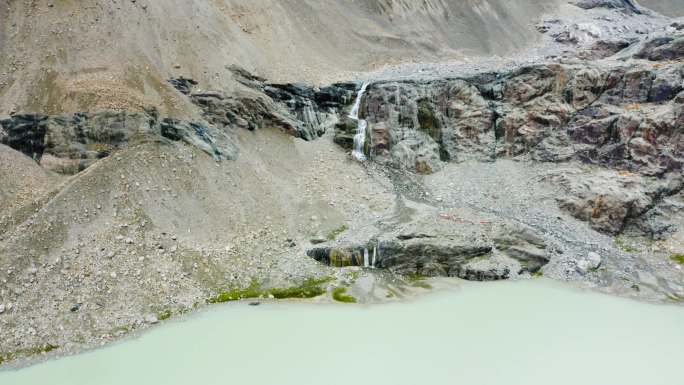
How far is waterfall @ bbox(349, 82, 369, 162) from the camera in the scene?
32.2 metres

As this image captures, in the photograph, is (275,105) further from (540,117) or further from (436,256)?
(540,117)

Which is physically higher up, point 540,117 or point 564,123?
point 540,117

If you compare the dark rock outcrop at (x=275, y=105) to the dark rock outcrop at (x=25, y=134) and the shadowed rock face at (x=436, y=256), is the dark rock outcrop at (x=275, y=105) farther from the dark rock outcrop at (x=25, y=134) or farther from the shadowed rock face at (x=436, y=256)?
the shadowed rock face at (x=436, y=256)

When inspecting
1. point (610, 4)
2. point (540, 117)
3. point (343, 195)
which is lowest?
point (343, 195)

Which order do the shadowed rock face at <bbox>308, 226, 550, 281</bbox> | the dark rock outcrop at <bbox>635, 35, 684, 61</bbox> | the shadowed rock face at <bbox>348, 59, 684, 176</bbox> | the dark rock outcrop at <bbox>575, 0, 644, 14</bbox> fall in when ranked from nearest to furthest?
the shadowed rock face at <bbox>308, 226, 550, 281</bbox>
the shadowed rock face at <bbox>348, 59, 684, 176</bbox>
the dark rock outcrop at <bbox>635, 35, 684, 61</bbox>
the dark rock outcrop at <bbox>575, 0, 644, 14</bbox>

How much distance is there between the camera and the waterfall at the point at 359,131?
3216cm

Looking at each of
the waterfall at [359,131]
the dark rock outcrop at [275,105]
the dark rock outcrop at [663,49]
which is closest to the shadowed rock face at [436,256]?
the waterfall at [359,131]

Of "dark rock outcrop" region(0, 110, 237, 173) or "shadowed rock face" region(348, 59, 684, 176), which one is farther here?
"shadowed rock face" region(348, 59, 684, 176)

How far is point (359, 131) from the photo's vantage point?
32938 mm

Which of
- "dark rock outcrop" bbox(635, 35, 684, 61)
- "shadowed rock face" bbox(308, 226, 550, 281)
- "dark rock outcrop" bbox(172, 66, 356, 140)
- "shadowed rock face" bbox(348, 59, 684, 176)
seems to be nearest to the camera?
"shadowed rock face" bbox(308, 226, 550, 281)

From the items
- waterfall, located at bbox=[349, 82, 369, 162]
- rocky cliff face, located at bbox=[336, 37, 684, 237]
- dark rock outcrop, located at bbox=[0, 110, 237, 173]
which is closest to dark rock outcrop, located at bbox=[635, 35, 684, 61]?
rocky cliff face, located at bbox=[336, 37, 684, 237]

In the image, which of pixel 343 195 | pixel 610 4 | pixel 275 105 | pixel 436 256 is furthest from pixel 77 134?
pixel 610 4

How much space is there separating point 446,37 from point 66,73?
118ft

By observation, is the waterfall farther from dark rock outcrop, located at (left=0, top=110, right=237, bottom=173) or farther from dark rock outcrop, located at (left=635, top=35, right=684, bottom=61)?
dark rock outcrop, located at (left=635, top=35, right=684, bottom=61)
